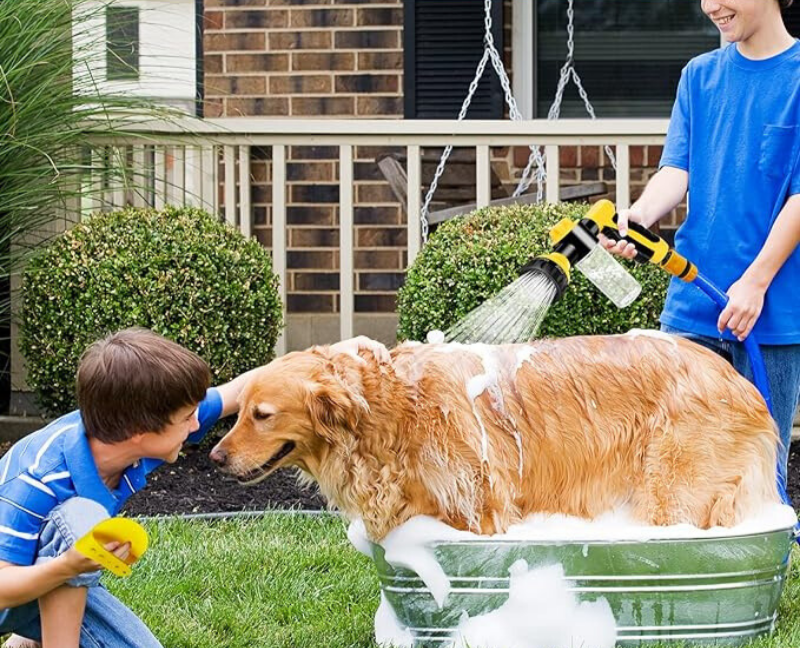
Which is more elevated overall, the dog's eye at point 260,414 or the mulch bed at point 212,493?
the dog's eye at point 260,414

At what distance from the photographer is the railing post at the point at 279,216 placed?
6.50m

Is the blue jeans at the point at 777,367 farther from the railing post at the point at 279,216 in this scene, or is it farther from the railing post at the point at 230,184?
the railing post at the point at 230,184

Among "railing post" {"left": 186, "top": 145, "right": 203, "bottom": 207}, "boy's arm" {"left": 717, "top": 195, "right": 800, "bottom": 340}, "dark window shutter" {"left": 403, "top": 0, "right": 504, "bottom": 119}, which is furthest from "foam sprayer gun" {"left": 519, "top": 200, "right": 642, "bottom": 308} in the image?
"dark window shutter" {"left": 403, "top": 0, "right": 504, "bottom": 119}

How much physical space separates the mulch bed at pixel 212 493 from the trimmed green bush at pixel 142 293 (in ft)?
1.53

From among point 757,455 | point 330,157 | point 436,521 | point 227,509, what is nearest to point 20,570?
point 436,521

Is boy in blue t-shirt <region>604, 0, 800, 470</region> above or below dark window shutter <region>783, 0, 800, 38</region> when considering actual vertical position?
below

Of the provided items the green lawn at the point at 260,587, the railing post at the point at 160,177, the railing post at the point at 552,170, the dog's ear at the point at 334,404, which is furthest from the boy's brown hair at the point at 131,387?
the railing post at the point at 552,170

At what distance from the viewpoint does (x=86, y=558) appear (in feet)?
9.23

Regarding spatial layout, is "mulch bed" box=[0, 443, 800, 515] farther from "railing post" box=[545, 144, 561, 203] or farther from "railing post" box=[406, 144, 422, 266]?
"railing post" box=[545, 144, 561, 203]

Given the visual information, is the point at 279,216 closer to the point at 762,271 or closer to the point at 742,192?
the point at 742,192

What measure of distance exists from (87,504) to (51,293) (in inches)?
115

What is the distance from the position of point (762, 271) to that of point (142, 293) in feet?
9.97

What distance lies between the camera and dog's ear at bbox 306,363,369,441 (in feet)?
10.8

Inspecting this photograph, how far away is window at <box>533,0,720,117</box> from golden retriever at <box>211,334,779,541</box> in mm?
4807
